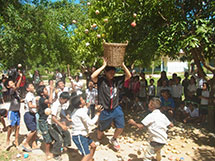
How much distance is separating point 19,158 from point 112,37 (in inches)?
199

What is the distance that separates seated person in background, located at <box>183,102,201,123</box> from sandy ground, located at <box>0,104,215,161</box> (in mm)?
661

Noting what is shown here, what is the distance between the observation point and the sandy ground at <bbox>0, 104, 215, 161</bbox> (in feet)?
13.9

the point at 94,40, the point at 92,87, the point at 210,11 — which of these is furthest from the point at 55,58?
the point at 210,11

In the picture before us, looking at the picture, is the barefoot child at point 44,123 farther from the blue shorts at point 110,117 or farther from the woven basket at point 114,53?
the woven basket at point 114,53

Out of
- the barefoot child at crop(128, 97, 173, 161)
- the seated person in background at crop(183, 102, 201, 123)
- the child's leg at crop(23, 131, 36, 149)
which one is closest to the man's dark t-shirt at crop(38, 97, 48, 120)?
the child's leg at crop(23, 131, 36, 149)

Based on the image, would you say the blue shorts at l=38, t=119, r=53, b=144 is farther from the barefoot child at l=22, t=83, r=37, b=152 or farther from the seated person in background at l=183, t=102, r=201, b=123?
the seated person in background at l=183, t=102, r=201, b=123

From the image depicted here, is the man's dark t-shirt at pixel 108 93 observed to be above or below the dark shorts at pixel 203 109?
above

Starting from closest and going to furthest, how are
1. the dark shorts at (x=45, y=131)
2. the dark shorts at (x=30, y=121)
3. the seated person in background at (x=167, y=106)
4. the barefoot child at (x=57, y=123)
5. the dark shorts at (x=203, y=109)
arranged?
the barefoot child at (x=57, y=123) < the dark shorts at (x=45, y=131) < the dark shorts at (x=30, y=121) < the dark shorts at (x=203, y=109) < the seated person in background at (x=167, y=106)

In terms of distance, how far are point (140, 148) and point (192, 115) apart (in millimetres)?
2888

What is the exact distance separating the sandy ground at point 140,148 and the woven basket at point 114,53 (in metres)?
2.16

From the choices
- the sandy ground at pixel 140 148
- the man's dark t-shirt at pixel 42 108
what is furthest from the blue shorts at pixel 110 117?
the man's dark t-shirt at pixel 42 108

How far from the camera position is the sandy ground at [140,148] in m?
4.24

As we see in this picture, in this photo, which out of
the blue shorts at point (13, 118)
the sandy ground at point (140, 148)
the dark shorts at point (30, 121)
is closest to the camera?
the sandy ground at point (140, 148)

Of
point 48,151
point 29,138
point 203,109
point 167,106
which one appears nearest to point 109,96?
point 48,151
